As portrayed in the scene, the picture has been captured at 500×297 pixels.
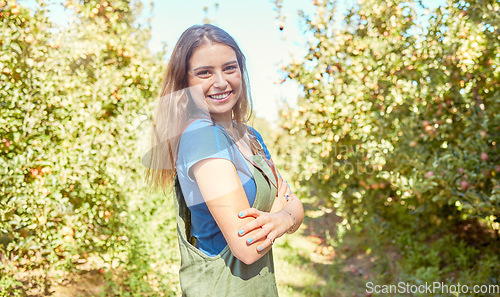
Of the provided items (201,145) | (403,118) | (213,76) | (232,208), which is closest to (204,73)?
(213,76)

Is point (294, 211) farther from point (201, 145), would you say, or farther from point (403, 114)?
point (403, 114)

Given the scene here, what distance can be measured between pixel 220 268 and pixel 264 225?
19 centimetres

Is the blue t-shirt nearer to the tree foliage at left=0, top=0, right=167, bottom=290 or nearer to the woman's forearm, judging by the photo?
the woman's forearm

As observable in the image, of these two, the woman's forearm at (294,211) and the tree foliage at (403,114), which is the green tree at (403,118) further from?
the woman's forearm at (294,211)

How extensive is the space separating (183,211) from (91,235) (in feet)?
7.87

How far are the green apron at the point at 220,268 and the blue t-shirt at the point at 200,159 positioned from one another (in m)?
0.03

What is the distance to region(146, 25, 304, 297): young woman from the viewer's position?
95cm

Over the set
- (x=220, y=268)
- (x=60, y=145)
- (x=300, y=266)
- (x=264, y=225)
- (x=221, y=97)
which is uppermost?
(x=60, y=145)

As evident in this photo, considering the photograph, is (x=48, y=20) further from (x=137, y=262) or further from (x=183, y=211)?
(x=183, y=211)

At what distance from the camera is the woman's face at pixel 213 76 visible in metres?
1.12

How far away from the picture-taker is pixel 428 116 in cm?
327

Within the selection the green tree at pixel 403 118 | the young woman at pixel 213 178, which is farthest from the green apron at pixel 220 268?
the green tree at pixel 403 118

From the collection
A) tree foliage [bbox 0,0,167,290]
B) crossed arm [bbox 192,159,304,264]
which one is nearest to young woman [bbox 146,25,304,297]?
crossed arm [bbox 192,159,304,264]

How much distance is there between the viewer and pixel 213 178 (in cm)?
94
